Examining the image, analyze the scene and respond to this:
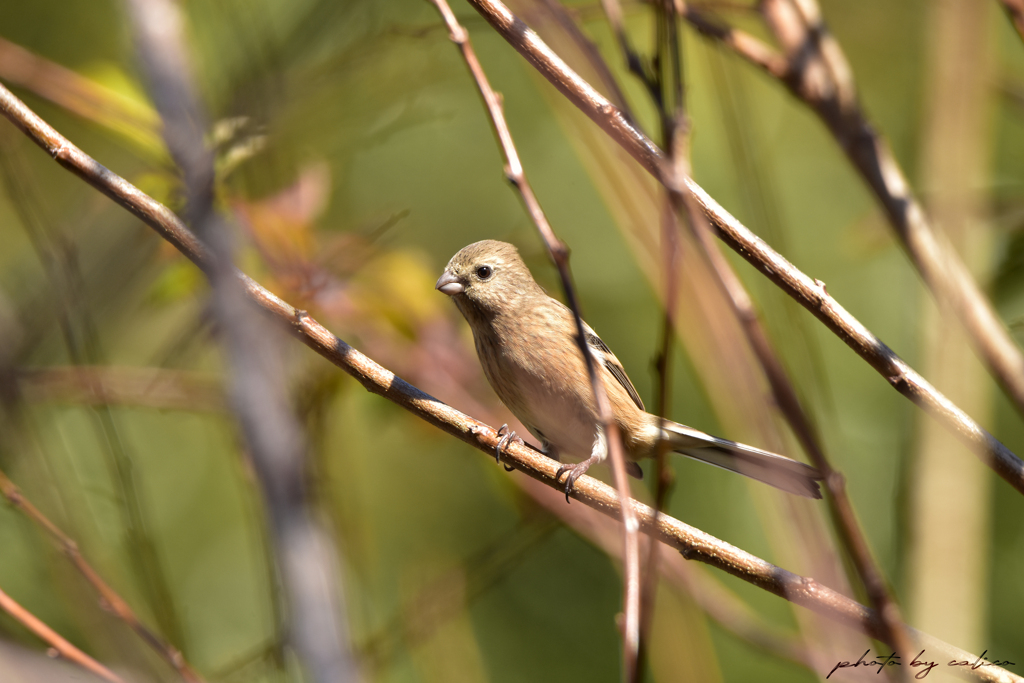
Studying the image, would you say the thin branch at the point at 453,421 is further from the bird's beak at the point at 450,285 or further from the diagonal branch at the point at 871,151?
the bird's beak at the point at 450,285

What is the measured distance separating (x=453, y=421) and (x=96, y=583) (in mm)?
1152

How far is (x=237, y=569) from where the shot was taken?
985cm

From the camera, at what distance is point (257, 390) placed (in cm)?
129

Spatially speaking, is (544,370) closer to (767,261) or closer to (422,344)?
(422,344)

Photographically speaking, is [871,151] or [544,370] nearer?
[871,151]

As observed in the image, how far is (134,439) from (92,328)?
7055mm

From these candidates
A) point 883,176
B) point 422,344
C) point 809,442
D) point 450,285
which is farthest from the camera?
point 422,344

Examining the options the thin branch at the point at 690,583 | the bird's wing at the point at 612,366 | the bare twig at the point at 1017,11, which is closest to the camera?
the bare twig at the point at 1017,11

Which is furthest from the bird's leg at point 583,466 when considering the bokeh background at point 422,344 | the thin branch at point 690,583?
the bokeh background at point 422,344

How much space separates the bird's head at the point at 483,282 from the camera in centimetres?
400

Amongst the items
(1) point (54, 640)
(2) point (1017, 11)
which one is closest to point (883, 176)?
(2) point (1017, 11)

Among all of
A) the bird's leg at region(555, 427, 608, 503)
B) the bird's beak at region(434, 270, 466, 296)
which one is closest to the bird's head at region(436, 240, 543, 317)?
the bird's beak at region(434, 270, 466, 296)

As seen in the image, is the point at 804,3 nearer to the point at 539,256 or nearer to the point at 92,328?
the point at 539,256

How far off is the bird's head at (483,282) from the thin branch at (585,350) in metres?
2.00
